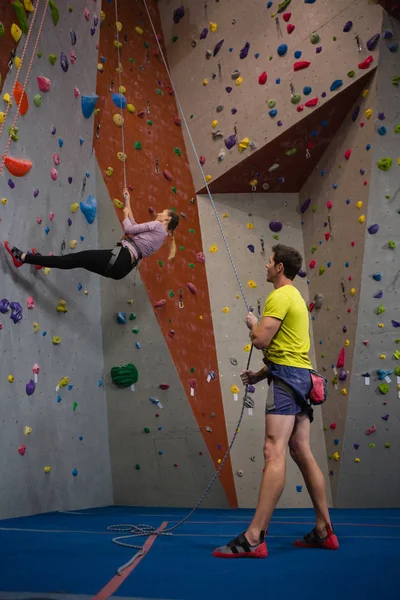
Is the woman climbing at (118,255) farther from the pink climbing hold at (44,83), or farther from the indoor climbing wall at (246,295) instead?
the indoor climbing wall at (246,295)

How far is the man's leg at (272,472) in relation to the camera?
1.68 meters

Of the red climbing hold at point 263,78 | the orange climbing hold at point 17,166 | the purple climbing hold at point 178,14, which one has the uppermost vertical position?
the purple climbing hold at point 178,14

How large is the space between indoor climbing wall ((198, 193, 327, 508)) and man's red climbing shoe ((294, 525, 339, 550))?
2125mm

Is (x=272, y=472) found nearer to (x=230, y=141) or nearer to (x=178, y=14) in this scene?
(x=230, y=141)

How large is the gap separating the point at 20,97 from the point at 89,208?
94cm

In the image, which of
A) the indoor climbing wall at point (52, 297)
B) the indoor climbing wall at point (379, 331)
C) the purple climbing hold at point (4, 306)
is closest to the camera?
the purple climbing hold at point (4, 306)

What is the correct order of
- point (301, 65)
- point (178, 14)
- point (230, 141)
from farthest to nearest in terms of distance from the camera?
1. point (178, 14)
2. point (230, 141)
3. point (301, 65)

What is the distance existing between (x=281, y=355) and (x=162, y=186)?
282cm

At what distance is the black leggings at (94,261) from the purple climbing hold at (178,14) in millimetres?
2911

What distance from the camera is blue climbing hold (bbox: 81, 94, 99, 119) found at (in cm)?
381

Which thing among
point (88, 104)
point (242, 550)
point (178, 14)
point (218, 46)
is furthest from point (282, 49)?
point (242, 550)

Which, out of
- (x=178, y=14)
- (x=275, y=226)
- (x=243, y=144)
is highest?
(x=178, y=14)

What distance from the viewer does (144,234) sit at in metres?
3.35

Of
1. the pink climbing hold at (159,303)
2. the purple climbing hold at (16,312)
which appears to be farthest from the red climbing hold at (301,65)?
the purple climbing hold at (16,312)
